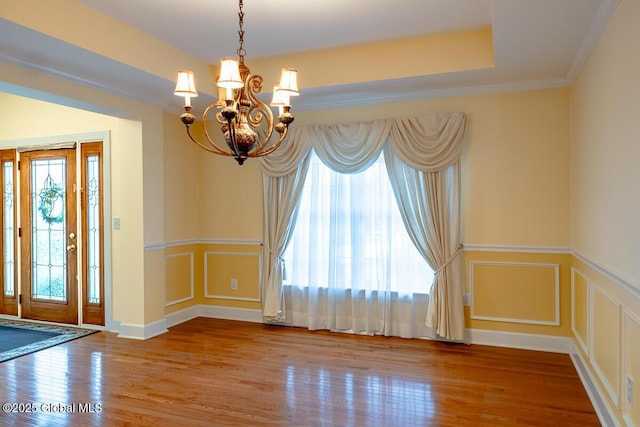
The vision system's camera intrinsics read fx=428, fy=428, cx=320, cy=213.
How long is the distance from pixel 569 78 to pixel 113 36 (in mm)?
3856

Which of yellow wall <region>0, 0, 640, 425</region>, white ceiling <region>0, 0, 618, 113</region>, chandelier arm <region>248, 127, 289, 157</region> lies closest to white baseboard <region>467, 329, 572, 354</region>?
yellow wall <region>0, 0, 640, 425</region>

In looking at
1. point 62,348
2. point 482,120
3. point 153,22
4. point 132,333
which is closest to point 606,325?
point 482,120

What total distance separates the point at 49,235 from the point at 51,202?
1.29 feet

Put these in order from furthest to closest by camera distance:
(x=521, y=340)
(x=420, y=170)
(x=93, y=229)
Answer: (x=93, y=229)
(x=420, y=170)
(x=521, y=340)

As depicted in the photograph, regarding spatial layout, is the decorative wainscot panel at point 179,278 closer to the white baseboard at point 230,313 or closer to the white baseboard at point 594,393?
the white baseboard at point 230,313

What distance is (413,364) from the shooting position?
366cm

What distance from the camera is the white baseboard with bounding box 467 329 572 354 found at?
3.92 metres

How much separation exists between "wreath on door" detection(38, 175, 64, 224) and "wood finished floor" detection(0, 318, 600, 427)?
5.18 ft

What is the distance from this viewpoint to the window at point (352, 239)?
4.43 m

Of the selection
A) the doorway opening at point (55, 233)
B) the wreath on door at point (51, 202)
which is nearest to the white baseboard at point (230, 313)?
the doorway opening at point (55, 233)

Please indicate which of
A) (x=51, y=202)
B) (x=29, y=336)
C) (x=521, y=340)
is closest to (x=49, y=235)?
(x=51, y=202)

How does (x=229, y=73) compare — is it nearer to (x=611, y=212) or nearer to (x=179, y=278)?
(x=611, y=212)

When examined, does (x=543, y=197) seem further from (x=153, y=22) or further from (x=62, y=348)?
(x=62, y=348)

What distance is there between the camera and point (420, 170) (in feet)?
13.9
